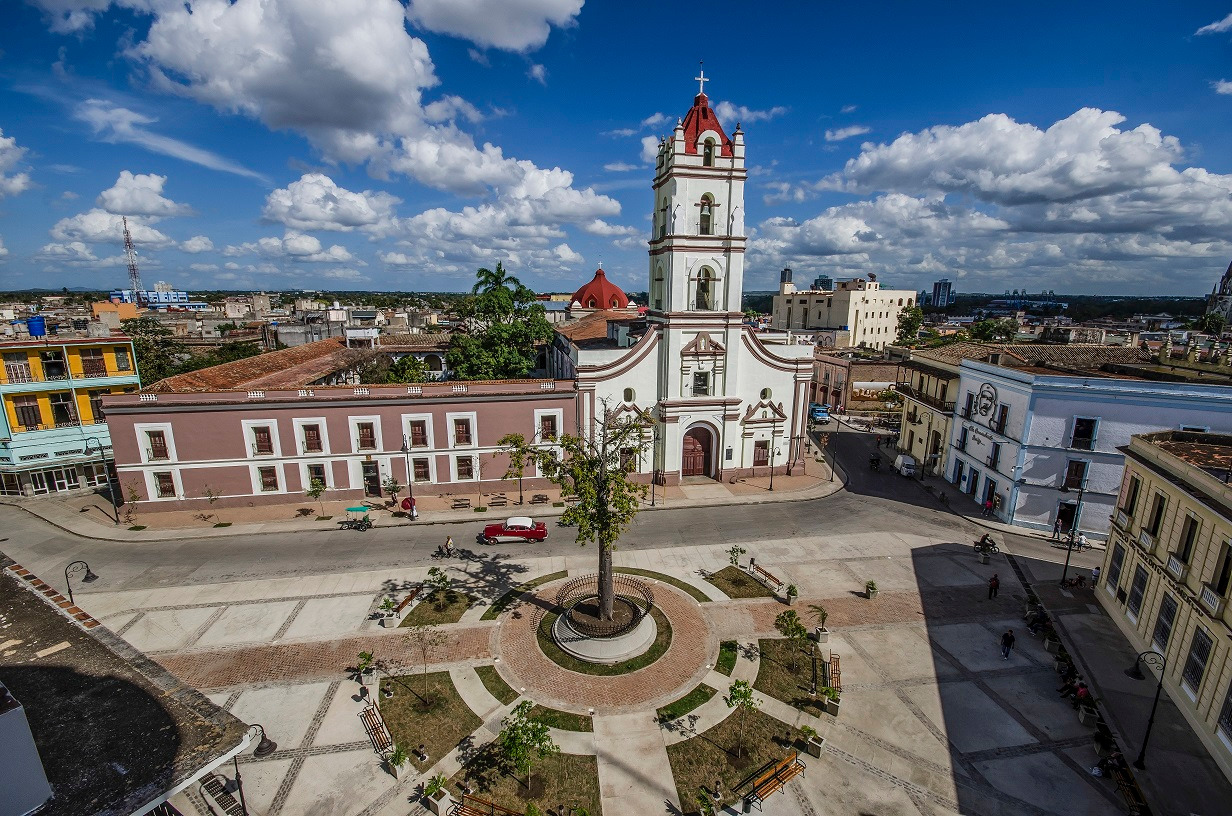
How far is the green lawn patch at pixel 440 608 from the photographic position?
24.7m

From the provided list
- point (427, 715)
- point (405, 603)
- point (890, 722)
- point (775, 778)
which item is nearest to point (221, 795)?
point (427, 715)

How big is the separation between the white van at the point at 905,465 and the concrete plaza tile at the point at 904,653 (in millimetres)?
22335

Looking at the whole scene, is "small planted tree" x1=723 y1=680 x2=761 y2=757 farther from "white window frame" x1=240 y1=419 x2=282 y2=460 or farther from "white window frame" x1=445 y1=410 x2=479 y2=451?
"white window frame" x1=240 y1=419 x2=282 y2=460

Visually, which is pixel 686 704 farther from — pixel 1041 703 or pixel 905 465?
pixel 905 465

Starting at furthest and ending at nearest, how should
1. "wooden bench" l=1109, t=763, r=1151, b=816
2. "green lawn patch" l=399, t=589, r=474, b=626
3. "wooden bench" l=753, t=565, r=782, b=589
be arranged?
"wooden bench" l=753, t=565, r=782, b=589 < "green lawn patch" l=399, t=589, r=474, b=626 < "wooden bench" l=1109, t=763, r=1151, b=816

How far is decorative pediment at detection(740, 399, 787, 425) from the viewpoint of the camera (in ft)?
136

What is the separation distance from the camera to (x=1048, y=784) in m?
17.0

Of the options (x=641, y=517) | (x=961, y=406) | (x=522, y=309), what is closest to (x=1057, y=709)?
(x=641, y=517)

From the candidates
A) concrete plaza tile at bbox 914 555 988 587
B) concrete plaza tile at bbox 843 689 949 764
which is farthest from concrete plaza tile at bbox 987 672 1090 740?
concrete plaza tile at bbox 914 555 988 587

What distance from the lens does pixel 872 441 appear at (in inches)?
2158

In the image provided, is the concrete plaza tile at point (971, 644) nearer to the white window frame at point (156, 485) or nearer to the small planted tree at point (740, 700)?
the small planted tree at point (740, 700)

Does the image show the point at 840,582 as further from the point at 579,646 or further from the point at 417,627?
the point at 417,627

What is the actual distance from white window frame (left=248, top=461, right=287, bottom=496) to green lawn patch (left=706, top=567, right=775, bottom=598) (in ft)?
93.0

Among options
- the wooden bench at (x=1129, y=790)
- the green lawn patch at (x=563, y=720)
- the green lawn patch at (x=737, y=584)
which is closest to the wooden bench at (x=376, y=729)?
the green lawn patch at (x=563, y=720)
